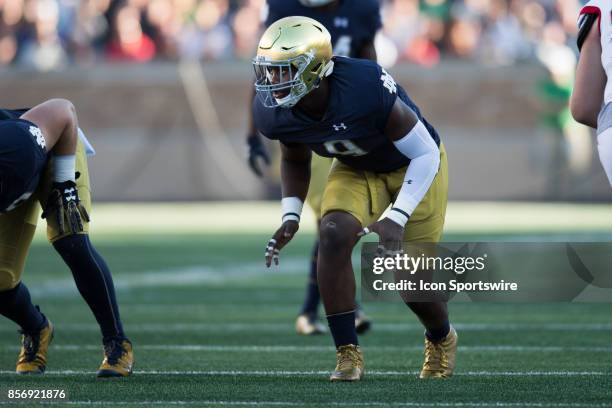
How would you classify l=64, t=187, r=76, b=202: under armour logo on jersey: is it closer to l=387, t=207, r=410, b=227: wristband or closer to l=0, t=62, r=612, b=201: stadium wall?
l=387, t=207, r=410, b=227: wristband

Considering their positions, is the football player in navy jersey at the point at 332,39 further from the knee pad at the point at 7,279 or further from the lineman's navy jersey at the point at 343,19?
the knee pad at the point at 7,279

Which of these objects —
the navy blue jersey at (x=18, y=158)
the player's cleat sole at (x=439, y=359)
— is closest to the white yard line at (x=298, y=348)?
the player's cleat sole at (x=439, y=359)

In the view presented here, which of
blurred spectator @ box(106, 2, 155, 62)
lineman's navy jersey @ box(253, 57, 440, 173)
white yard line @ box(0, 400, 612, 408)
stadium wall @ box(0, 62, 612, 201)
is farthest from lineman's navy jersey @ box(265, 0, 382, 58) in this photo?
blurred spectator @ box(106, 2, 155, 62)

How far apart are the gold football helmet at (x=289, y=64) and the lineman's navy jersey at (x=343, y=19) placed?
88.3 inches

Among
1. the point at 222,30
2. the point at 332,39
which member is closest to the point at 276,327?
the point at 332,39

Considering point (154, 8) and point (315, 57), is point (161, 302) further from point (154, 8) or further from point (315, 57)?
point (154, 8)

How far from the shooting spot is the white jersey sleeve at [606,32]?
4.12 m

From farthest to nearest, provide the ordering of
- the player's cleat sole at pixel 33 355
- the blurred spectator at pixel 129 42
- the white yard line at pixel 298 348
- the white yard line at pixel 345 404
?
1. the blurred spectator at pixel 129 42
2. the white yard line at pixel 298 348
3. the player's cleat sole at pixel 33 355
4. the white yard line at pixel 345 404

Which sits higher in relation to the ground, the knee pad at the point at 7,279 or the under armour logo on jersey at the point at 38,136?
the under armour logo on jersey at the point at 38,136

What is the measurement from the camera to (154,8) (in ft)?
71.3

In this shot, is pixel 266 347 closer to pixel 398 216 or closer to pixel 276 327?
pixel 276 327

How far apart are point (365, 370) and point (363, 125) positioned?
3.81 feet

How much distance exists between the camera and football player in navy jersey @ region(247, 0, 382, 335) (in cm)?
743

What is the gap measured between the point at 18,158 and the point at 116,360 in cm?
97
